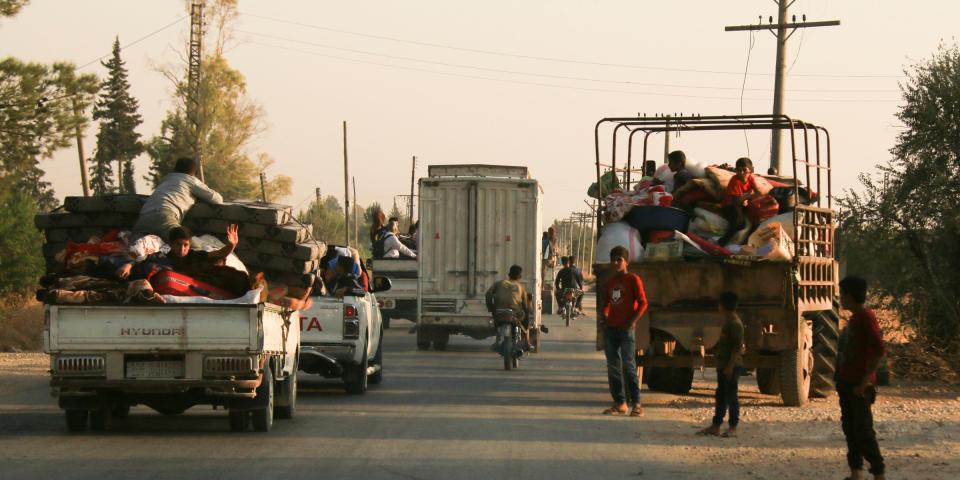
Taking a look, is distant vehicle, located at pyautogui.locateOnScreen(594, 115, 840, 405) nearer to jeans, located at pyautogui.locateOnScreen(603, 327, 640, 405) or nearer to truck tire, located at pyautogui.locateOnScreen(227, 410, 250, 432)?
jeans, located at pyautogui.locateOnScreen(603, 327, 640, 405)

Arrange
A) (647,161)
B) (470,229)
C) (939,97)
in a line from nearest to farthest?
(647,161)
(939,97)
(470,229)

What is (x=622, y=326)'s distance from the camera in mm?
15141

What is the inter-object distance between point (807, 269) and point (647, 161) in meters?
4.24

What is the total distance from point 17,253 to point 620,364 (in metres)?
30.9

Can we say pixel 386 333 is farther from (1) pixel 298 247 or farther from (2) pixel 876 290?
(1) pixel 298 247

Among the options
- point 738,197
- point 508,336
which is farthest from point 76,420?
point 508,336

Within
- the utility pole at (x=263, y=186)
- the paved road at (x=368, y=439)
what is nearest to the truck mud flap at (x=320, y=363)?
the paved road at (x=368, y=439)

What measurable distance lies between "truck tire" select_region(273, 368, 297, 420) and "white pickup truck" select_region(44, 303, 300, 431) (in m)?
1.55

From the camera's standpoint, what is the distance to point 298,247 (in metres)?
13.5

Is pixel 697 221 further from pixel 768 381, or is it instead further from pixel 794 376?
pixel 768 381

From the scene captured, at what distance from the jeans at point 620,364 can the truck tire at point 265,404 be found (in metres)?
4.11

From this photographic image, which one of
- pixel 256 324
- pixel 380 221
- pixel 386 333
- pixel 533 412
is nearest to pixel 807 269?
pixel 533 412

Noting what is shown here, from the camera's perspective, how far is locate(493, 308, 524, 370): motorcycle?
72.6 ft

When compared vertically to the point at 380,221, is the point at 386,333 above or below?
below
